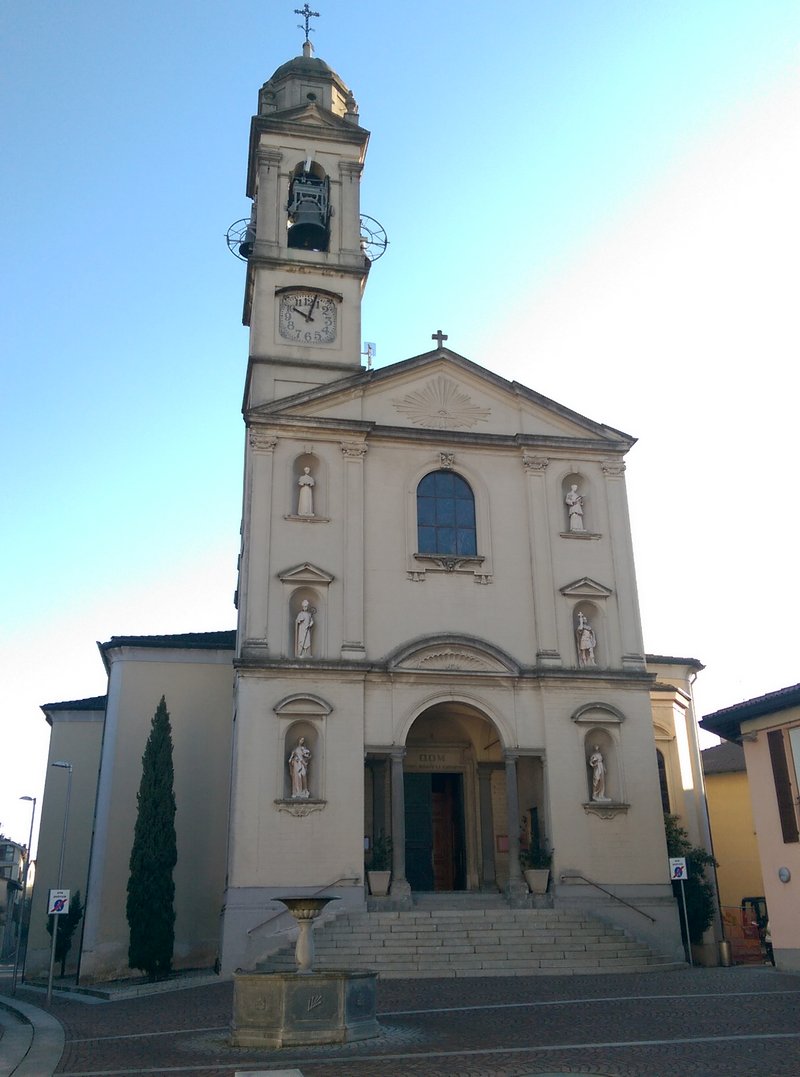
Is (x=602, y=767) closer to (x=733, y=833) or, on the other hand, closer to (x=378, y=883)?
(x=378, y=883)

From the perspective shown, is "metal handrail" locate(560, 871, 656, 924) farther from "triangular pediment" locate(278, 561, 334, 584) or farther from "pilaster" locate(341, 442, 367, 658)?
"triangular pediment" locate(278, 561, 334, 584)

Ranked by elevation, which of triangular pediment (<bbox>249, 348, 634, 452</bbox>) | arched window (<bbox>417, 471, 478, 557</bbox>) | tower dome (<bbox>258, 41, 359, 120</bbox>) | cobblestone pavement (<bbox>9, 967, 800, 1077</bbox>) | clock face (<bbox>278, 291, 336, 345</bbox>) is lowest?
cobblestone pavement (<bbox>9, 967, 800, 1077</bbox>)

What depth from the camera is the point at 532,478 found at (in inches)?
1030

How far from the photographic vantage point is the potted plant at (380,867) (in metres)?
21.5

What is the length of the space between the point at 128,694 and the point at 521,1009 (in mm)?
15453

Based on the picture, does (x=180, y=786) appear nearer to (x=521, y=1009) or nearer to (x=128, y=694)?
(x=128, y=694)

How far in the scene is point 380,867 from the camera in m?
21.8

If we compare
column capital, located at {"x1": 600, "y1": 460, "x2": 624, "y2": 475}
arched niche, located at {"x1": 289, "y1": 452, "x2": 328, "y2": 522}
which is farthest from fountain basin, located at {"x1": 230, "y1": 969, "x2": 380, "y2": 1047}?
column capital, located at {"x1": 600, "y1": 460, "x2": 624, "y2": 475}

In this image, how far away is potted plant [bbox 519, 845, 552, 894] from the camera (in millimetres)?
22031

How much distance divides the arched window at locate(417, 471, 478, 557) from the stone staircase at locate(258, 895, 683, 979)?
8.47 m

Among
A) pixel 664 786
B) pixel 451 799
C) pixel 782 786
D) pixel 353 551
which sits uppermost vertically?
pixel 353 551

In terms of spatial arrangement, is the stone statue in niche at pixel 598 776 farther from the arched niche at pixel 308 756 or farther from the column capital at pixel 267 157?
the column capital at pixel 267 157

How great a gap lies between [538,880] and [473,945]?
2.99 metres

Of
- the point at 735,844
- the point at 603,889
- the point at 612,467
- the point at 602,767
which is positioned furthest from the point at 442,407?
the point at 735,844
